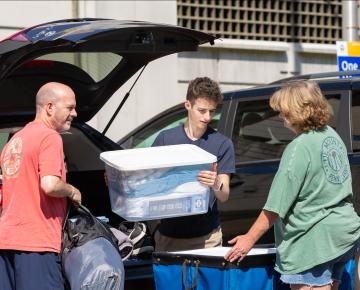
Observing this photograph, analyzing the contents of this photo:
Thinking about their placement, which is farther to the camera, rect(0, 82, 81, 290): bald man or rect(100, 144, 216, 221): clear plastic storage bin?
rect(100, 144, 216, 221): clear plastic storage bin

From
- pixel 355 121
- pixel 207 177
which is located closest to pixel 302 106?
pixel 207 177

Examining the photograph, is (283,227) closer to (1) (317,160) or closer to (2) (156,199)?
(1) (317,160)

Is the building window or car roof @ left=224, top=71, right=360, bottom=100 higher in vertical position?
the building window

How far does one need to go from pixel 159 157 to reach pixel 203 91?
19.8 inches

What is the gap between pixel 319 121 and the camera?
4715 millimetres

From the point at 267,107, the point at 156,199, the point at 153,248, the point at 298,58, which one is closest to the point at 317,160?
the point at 156,199

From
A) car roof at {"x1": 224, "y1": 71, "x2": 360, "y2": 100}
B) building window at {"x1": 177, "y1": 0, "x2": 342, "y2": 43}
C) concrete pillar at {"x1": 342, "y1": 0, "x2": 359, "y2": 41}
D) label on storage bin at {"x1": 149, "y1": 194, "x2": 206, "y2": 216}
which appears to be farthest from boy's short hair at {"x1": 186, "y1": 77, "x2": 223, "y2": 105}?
building window at {"x1": 177, "y1": 0, "x2": 342, "y2": 43}

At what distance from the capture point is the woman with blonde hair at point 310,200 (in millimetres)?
4645

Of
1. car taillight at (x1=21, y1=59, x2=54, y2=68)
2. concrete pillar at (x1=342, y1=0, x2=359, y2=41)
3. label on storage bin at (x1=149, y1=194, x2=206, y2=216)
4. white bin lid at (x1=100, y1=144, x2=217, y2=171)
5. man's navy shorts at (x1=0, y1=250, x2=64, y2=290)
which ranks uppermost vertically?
concrete pillar at (x1=342, y1=0, x2=359, y2=41)

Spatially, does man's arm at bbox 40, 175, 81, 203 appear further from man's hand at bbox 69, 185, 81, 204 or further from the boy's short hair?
the boy's short hair

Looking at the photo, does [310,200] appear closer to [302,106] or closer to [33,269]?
[302,106]

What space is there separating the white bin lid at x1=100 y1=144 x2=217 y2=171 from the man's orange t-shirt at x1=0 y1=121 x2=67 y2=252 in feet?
1.18

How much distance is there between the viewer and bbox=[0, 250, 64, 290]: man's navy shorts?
4832 mm

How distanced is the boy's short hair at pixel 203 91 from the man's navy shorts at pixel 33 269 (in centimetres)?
121
